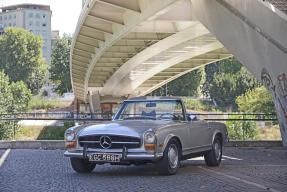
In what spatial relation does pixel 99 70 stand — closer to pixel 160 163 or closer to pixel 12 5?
pixel 160 163

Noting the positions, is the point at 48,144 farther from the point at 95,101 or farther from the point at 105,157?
the point at 95,101

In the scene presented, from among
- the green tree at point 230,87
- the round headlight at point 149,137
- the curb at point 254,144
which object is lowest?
the curb at point 254,144

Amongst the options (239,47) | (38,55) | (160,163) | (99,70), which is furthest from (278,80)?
(38,55)

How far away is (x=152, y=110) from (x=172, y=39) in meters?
16.8

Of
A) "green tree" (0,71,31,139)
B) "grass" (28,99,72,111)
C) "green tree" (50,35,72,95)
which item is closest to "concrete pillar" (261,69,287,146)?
"green tree" (0,71,31,139)

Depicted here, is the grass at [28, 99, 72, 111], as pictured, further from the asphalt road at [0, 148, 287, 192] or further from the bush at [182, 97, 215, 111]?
the asphalt road at [0, 148, 287, 192]

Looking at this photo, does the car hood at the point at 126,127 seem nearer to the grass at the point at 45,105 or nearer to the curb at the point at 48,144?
the curb at the point at 48,144

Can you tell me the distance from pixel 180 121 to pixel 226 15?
5.32 meters

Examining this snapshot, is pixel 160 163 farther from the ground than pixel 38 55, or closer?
closer

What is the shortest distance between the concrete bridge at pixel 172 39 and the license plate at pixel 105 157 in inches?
195

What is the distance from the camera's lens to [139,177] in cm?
885

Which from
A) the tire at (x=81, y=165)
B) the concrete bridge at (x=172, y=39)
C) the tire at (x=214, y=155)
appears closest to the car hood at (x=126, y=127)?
the tire at (x=81, y=165)

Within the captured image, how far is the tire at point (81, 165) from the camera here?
9.45 metres

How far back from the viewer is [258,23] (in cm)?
1239
